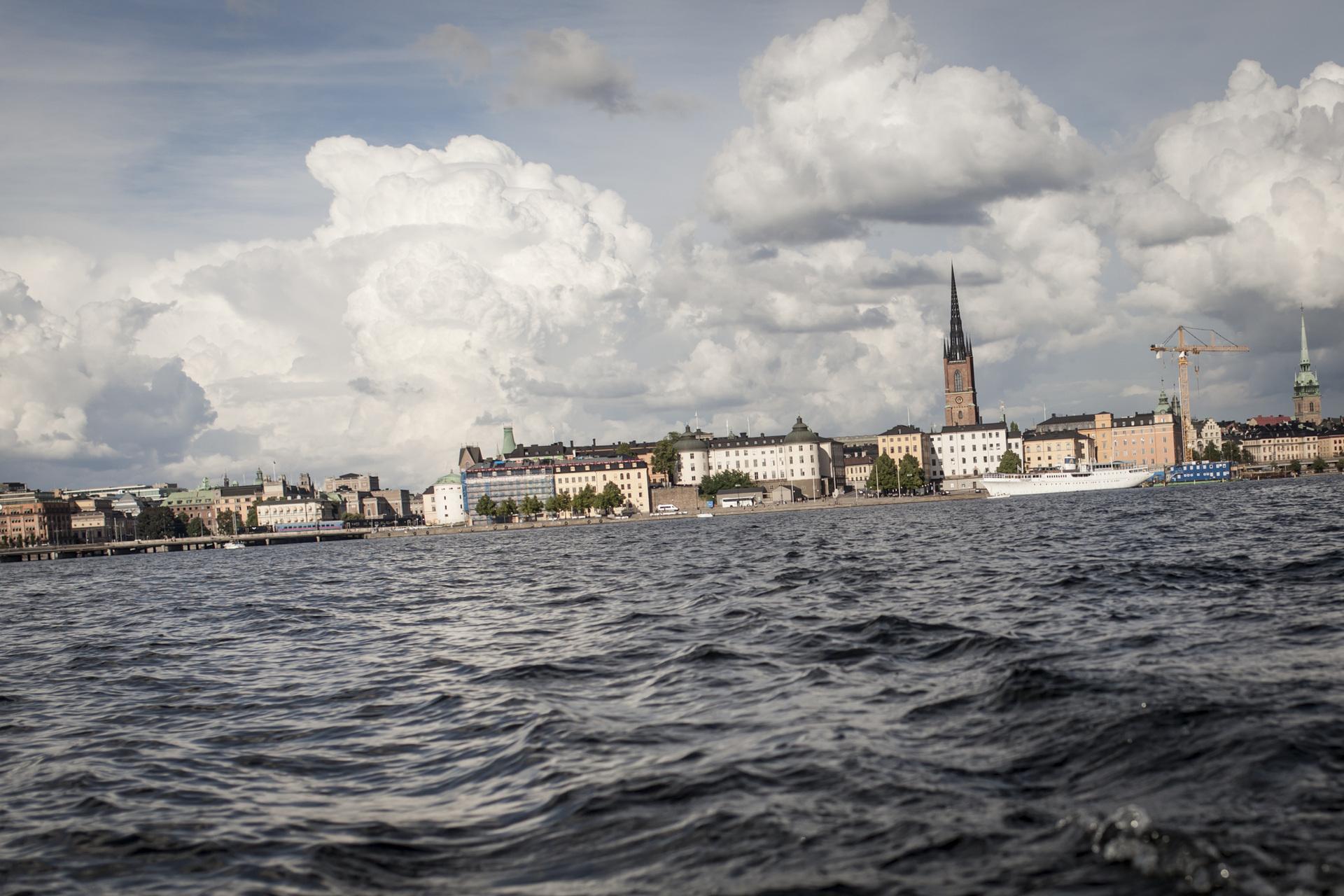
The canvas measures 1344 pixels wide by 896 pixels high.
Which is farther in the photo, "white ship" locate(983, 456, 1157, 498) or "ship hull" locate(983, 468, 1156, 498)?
"white ship" locate(983, 456, 1157, 498)

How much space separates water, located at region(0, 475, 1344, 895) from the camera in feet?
26.2

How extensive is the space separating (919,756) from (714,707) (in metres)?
3.72

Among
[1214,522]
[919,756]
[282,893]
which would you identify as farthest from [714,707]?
[1214,522]

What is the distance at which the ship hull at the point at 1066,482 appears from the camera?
17812 cm

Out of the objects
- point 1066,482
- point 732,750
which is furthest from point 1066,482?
point 732,750

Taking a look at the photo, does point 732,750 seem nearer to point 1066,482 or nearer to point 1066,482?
point 1066,482

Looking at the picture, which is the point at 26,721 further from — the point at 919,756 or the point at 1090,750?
the point at 1090,750

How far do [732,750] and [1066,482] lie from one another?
589 ft

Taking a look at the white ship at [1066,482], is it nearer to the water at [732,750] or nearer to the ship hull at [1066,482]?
the ship hull at [1066,482]

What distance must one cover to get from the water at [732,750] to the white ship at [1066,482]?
157m

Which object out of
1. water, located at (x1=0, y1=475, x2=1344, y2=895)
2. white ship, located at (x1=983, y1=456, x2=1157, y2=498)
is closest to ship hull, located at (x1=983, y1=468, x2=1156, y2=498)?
white ship, located at (x1=983, y1=456, x2=1157, y2=498)

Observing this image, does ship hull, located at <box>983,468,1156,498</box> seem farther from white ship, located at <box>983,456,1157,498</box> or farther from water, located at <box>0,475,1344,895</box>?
water, located at <box>0,475,1344,895</box>

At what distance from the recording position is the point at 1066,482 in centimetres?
18012

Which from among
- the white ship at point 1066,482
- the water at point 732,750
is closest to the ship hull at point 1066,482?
the white ship at point 1066,482
